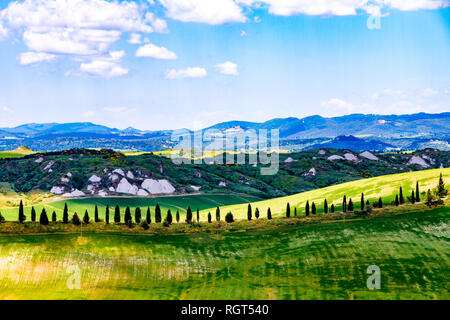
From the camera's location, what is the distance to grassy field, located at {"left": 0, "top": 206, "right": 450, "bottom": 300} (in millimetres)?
119312

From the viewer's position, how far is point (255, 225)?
18075 centimetres

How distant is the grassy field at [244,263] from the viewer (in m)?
119

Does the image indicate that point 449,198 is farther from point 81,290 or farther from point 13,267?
point 13,267

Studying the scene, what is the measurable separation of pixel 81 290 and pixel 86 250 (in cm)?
2292

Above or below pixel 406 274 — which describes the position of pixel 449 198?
above

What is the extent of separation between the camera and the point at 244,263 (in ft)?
461
